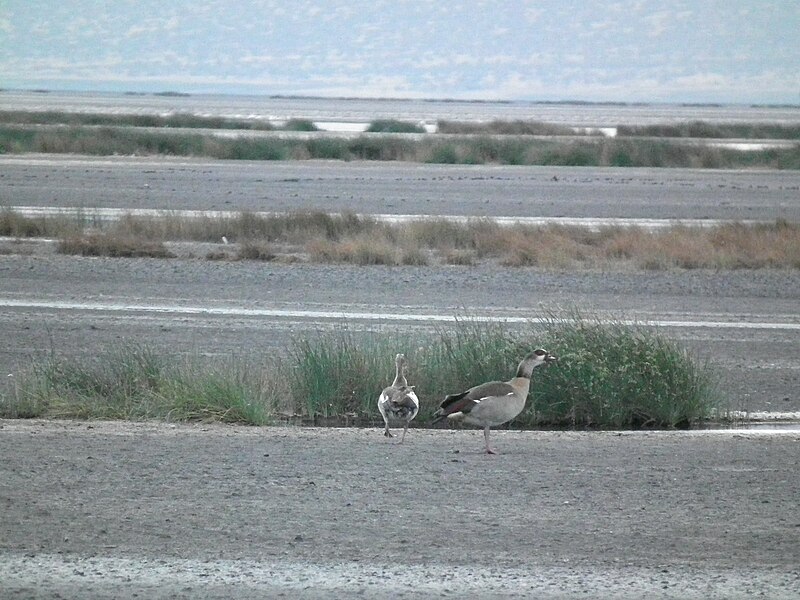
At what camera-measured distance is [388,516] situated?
24.9 ft

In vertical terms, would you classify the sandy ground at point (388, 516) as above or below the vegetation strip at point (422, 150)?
above

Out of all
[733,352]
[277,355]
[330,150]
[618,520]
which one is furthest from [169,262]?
[330,150]

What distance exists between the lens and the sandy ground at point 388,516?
6.43 meters

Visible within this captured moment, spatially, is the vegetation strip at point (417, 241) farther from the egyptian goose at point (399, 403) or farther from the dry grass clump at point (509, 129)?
the dry grass clump at point (509, 129)

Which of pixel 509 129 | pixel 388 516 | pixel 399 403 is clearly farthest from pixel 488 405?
pixel 509 129

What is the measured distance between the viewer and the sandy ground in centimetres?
643

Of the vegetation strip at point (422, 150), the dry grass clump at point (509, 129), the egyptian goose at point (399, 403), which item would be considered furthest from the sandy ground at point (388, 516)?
the dry grass clump at point (509, 129)

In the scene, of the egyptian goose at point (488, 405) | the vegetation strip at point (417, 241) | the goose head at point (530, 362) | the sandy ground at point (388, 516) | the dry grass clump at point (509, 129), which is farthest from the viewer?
the dry grass clump at point (509, 129)

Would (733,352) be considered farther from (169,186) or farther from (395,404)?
(169,186)

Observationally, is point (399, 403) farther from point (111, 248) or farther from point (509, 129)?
point (509, 129)

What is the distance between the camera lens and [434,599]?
614 centimetres

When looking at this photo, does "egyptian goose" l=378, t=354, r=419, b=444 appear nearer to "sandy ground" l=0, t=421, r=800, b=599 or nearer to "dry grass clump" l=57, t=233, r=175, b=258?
"sandy ground" l=0, t=421, r=800, b=599

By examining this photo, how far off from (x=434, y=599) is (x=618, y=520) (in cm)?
187

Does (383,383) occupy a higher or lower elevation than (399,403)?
lower
